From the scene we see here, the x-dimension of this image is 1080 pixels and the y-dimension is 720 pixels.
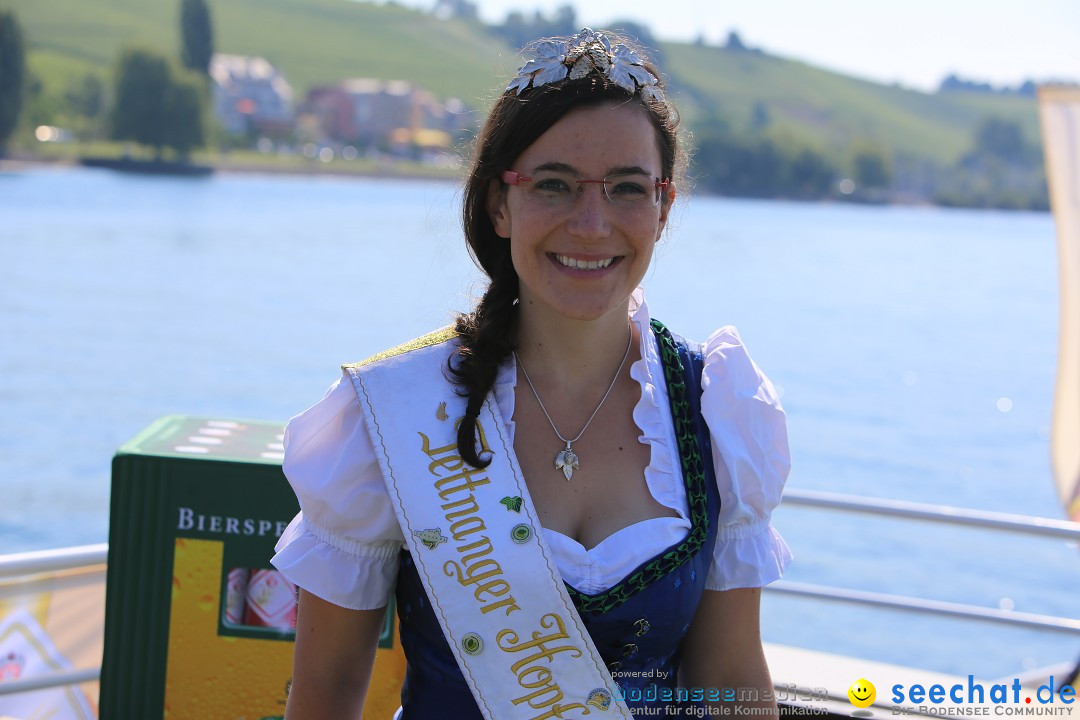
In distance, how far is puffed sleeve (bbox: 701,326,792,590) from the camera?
6.13 ft

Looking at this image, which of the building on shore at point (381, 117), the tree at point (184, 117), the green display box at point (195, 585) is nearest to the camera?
the green display box at point (195, 585)

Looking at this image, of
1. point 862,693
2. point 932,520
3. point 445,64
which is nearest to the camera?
point 862,693

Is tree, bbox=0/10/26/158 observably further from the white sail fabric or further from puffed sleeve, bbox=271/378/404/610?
puffed sleeve, bbox=271/378/404/610

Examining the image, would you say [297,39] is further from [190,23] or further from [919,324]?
[919,324]

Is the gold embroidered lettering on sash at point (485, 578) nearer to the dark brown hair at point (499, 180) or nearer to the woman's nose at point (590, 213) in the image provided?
the dark brown hair at point (499, 180)

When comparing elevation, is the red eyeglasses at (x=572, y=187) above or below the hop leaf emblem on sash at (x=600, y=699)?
above

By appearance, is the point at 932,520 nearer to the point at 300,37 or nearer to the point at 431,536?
the point at 431,536

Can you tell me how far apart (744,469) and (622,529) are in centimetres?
22

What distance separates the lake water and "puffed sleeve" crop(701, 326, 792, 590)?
447mm

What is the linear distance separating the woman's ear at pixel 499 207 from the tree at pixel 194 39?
84421 mm

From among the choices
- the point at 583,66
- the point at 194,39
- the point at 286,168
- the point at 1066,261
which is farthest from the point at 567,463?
the point at 194,39

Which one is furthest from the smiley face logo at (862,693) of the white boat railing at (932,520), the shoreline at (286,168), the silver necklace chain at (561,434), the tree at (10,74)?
the tree at (10,74)

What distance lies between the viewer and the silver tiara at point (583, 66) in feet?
6.01

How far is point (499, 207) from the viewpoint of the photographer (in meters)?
1.92
